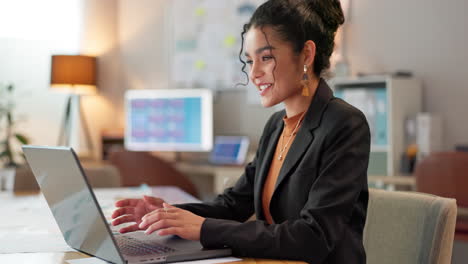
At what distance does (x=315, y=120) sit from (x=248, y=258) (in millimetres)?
387

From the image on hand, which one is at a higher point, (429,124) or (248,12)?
(248,12)

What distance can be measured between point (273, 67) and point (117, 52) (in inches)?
202

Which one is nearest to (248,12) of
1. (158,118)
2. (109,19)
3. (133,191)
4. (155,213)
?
(158,118)

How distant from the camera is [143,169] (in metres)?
5.01

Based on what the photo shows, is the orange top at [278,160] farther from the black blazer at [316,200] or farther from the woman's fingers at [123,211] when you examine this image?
the woman's fingers at [123,211]

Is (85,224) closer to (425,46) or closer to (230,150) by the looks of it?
(425,46)

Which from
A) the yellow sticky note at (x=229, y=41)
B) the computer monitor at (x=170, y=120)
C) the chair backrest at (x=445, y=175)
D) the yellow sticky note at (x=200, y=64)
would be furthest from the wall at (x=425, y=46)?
the yellow sticky note at (x=200, y=64)

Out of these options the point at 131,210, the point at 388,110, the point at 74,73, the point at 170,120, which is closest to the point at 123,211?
the point at 131,210

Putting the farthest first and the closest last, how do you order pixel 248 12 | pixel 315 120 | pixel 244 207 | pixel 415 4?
pixel 248 12 < pixel 415 4 < pixel 244 207 < pixel 315 120

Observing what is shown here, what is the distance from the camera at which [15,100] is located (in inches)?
235

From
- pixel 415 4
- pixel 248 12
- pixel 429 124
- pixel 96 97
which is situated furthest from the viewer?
pixel 96 97

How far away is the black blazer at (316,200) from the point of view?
1.34 m

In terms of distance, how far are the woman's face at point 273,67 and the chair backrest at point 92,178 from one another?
161 cm

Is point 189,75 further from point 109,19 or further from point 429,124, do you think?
point 429,124
